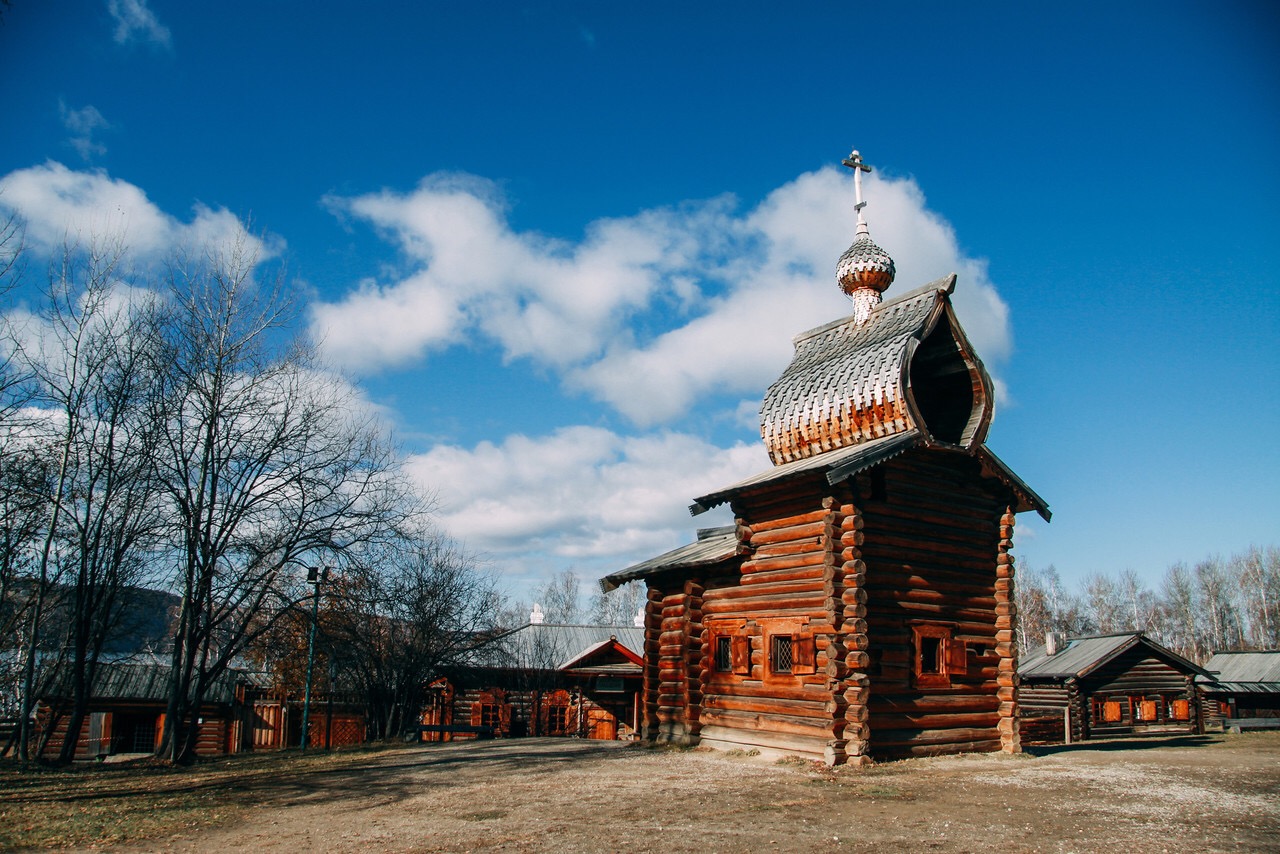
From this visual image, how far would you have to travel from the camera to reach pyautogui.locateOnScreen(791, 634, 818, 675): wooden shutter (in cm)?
1661

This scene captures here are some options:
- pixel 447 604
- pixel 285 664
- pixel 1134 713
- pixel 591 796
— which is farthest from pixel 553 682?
pixel 591 796

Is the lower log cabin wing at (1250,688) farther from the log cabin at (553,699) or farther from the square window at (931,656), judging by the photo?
the square window at (931,656)

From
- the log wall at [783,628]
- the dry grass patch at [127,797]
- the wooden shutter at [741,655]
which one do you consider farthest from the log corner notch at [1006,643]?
the dry grass patch at [127,797]

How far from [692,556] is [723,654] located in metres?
2.42

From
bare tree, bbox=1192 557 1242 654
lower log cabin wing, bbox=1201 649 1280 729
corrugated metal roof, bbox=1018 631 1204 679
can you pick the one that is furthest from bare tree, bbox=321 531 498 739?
bare tree, bbox=1192 557 1242 654

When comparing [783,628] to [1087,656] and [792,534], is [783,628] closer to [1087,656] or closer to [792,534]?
[792,534]

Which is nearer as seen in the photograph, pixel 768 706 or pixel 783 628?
pixel 783 628

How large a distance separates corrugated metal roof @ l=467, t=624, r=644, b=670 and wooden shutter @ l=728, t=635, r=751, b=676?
72.9 ft

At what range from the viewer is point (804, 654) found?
16.8m

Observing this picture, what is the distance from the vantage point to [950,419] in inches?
792

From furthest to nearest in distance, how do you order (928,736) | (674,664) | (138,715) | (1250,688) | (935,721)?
(1250,688) < (138,715) < (674,664) < (935,721) < (928,736)

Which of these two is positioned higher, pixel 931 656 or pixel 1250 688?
pixel 931 656

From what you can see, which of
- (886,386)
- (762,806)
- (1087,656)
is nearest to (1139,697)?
(1087,656)

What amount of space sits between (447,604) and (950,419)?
20.6 m
